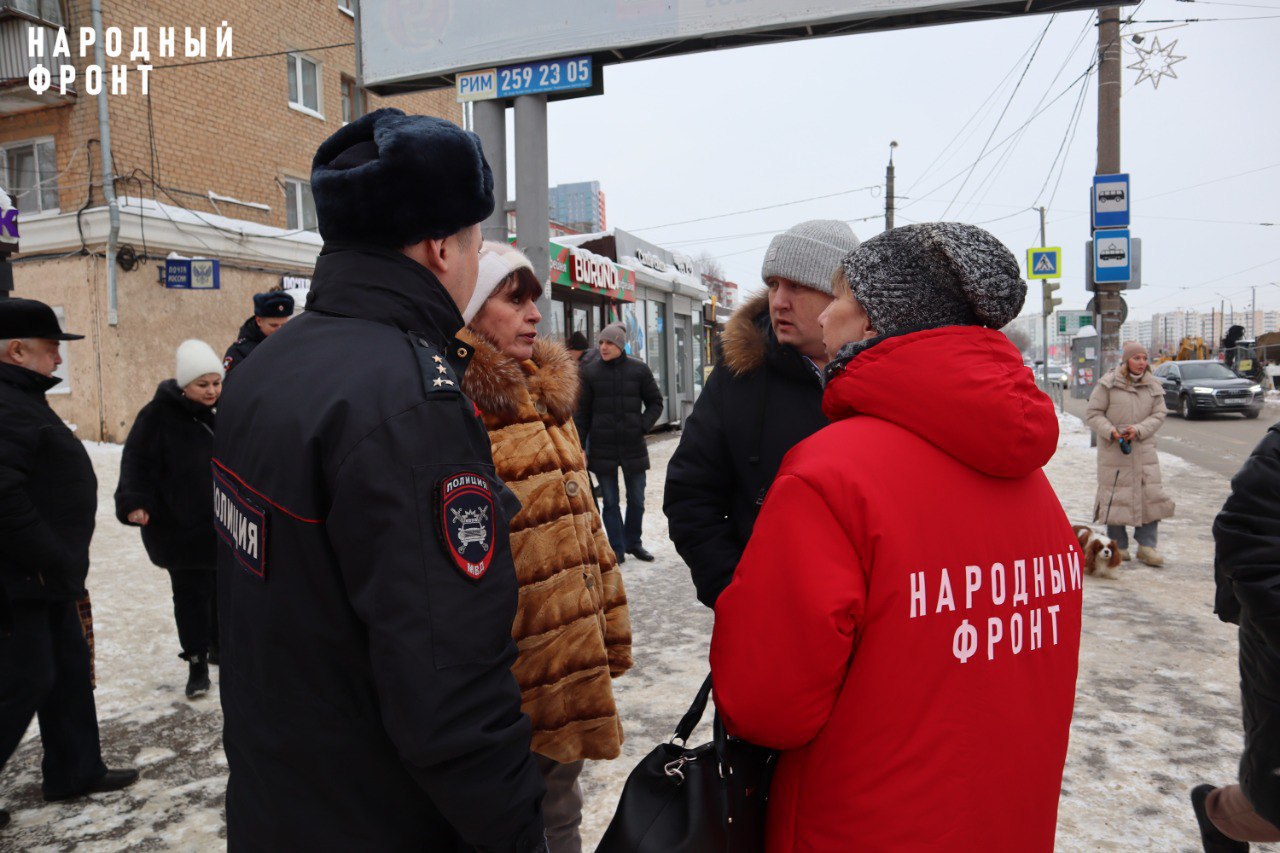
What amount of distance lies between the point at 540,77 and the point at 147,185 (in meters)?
12.0

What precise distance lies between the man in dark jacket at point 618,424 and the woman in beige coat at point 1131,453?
12.4 ft

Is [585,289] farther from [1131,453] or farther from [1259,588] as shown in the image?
[1259,588]

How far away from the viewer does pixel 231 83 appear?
55.5 ft

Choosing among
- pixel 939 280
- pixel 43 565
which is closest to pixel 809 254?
pixel 939 280

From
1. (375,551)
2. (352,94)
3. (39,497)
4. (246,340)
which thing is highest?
(352,94)

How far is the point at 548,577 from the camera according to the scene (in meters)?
2.02

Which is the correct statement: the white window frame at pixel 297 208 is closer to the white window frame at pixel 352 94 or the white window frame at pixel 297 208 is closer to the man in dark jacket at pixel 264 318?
the white window frame at pixel 352 94

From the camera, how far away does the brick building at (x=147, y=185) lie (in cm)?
1401

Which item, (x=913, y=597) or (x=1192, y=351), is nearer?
(x=913, y=597)

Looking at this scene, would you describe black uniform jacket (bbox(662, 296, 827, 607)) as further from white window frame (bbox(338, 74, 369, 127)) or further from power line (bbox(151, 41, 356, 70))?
white window frame (bbox(338, 74, 369, 127))

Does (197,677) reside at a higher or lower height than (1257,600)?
lower

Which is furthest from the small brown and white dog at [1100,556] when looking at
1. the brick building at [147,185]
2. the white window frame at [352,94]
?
the white window frame at [352,94]

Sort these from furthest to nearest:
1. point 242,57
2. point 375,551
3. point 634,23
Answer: point 242,57, point 634,23, point 375,551

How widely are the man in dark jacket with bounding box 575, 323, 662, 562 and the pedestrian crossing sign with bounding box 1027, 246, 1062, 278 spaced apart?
1099 cm
